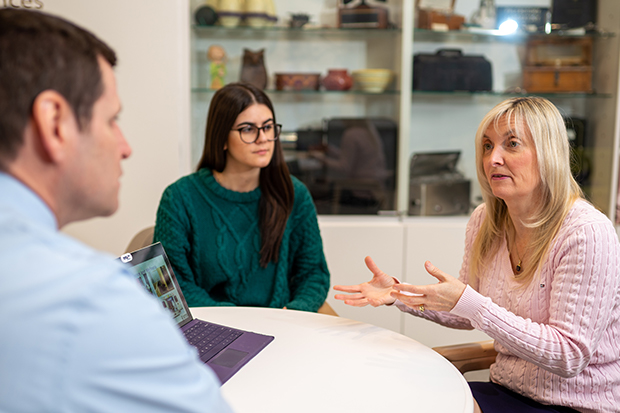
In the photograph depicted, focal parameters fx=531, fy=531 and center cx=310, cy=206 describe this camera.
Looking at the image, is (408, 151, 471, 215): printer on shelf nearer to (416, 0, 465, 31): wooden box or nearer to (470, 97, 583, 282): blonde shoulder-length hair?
(416, 0, 465, 31): wooden box

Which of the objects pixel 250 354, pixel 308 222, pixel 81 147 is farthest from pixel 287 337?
pixel 81 147

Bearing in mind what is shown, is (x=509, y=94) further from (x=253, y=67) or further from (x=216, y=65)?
(x=216, y=65)

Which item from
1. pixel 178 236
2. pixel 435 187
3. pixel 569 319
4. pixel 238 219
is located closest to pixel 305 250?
pixel 238 219

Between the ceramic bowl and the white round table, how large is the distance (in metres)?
A: 1.74

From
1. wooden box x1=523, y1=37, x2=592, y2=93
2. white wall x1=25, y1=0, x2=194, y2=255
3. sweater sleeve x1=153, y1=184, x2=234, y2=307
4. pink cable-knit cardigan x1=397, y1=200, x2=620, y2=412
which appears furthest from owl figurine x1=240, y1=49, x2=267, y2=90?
pink cable-knit cardigan x1=397, y1=200, x2=620, y2=412

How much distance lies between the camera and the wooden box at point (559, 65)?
114 inches

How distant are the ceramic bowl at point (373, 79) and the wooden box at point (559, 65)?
800mm

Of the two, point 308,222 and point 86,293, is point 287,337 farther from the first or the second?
point 86,293

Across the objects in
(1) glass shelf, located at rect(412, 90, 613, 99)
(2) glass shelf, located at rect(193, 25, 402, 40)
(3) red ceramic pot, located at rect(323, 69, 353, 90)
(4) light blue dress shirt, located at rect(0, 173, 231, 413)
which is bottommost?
(4) light blue dress shirt, located at rect(0, 173, 231, 413)

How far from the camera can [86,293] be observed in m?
0.48

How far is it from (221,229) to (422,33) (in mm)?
1682

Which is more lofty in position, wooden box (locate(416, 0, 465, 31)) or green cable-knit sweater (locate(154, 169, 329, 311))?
wooden box (locate(416, 0, 465, 31))

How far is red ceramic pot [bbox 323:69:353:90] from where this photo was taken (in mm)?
2865

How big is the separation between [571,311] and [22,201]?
1.16 meters
